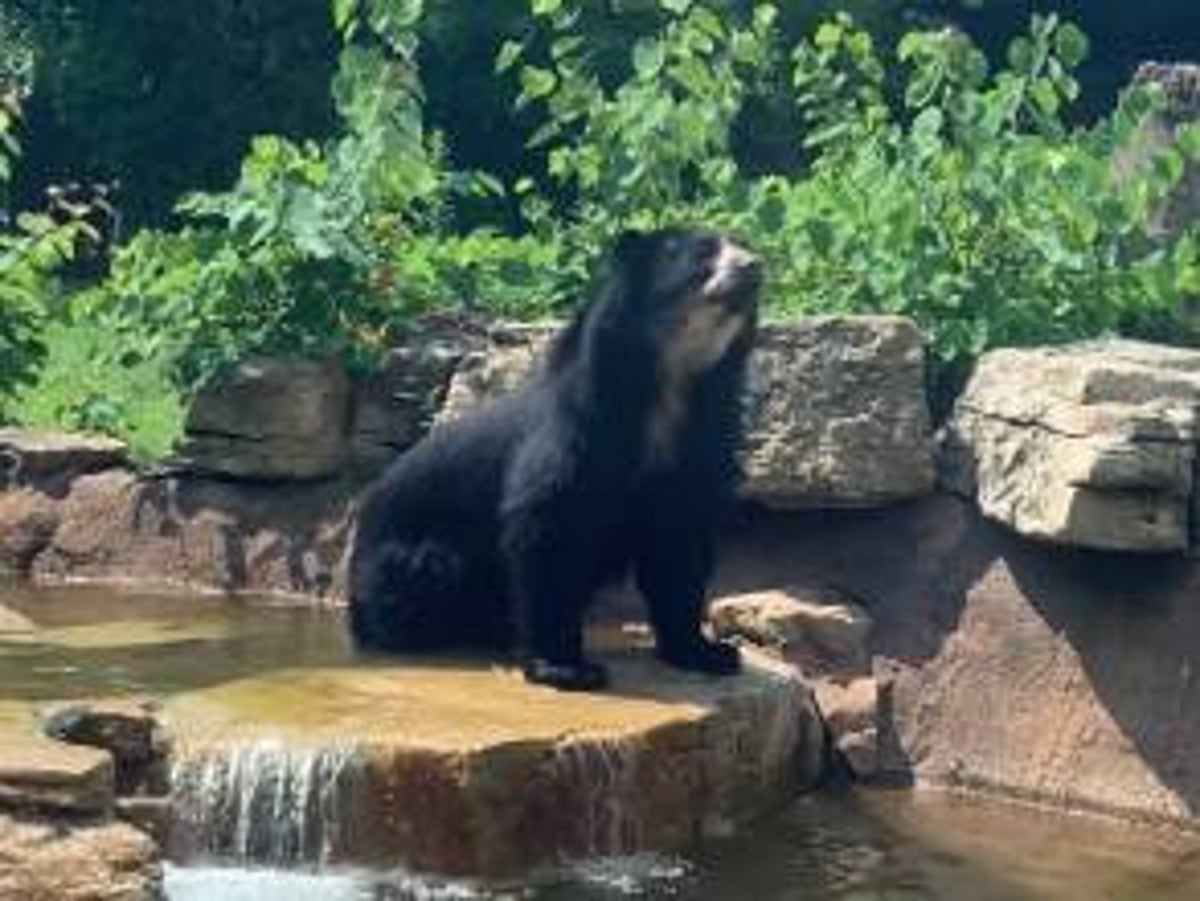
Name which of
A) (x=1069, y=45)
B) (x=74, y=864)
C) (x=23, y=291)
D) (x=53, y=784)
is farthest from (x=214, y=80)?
(x=74, y=864)

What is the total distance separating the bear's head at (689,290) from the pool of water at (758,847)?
51.5 inches

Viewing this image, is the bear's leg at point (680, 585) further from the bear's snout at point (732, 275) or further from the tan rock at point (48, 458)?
the tan rock at point (48, 458)

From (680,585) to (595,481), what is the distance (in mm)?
442

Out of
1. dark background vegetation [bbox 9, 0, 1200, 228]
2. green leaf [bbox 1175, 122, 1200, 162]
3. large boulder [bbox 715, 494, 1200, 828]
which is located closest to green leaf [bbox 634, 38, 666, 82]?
green leaf [bbox 1175, 122, 1200, 162]

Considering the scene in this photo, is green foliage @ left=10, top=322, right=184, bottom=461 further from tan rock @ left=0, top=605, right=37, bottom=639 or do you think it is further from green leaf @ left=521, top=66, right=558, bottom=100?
green leaf @ left=521, top=66, right=558, bottom=100

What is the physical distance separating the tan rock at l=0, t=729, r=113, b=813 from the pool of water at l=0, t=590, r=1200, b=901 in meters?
0.46

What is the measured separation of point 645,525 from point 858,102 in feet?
13.1

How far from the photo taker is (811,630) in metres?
8.22

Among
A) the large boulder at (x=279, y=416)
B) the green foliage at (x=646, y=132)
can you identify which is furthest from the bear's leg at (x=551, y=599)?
the green foliage at (x=646, y=132)

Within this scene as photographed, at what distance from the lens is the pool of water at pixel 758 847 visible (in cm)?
632

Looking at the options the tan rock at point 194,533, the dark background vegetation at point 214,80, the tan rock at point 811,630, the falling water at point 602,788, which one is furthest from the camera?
the dark background vegetation at point 214,80

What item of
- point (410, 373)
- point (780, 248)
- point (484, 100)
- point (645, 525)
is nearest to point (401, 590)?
point (645, 525)

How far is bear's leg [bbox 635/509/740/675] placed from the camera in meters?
7.29

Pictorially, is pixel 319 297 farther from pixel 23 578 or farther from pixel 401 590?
pixel 401 590
